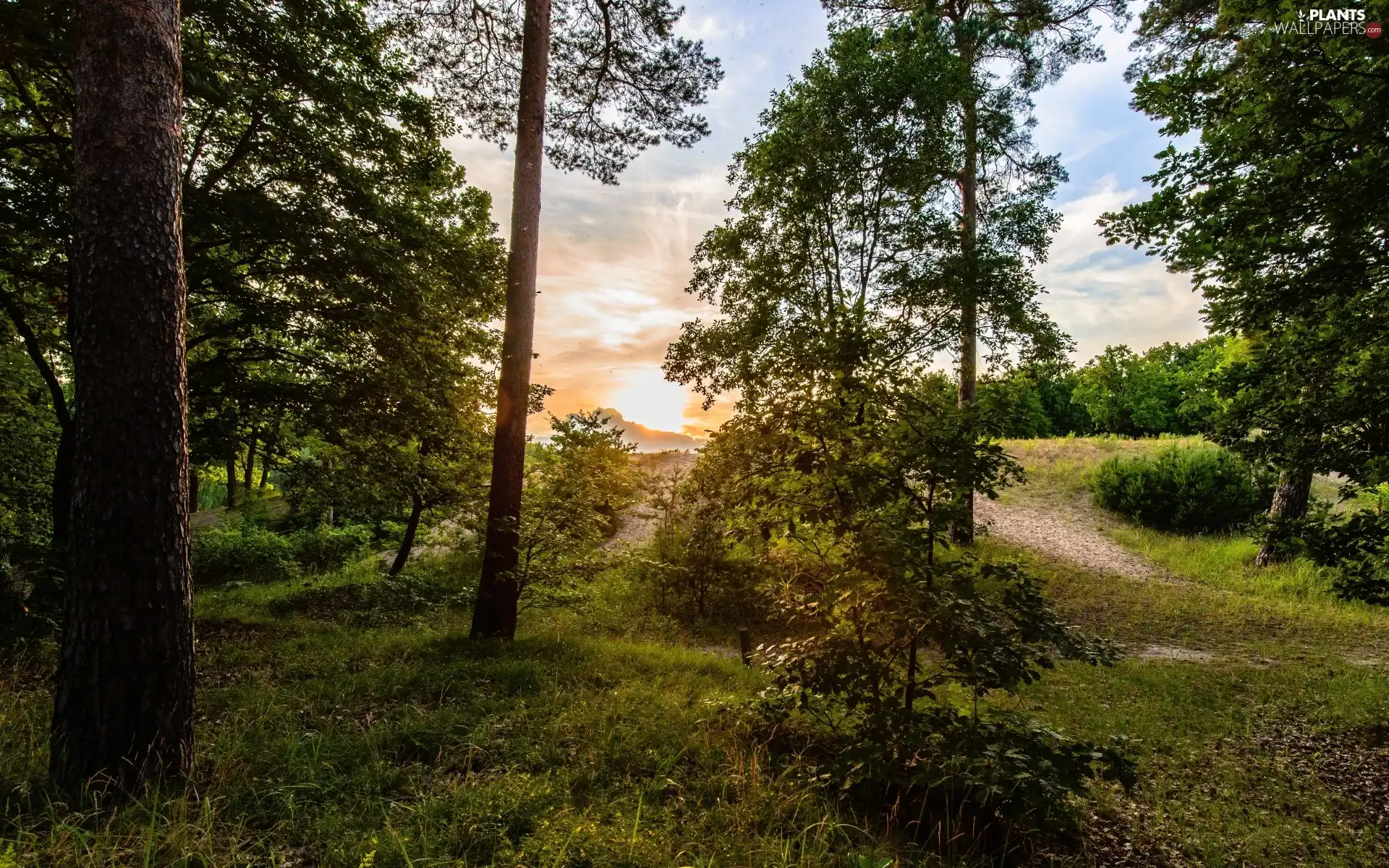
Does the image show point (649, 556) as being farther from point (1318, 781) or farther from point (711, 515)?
point (1318, 781)

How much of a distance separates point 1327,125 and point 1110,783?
A: 6.40 meters

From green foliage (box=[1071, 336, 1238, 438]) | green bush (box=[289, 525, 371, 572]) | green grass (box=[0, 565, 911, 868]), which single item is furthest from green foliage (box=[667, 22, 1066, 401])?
green foliage (box=[1071, 336, 1238, 438])

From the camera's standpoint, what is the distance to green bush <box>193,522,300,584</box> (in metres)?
13.7

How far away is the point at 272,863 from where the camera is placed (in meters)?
2.46

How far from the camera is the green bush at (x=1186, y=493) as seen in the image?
55.7ft

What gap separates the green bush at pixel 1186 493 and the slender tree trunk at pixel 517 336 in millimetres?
20666

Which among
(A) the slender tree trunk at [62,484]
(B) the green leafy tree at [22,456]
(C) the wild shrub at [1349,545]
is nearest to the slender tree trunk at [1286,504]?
(C) the wild shrub at [1349,545]

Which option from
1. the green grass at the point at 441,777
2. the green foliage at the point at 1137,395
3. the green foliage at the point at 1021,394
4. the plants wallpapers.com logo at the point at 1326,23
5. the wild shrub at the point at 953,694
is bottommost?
the green grass at the point at 441,777

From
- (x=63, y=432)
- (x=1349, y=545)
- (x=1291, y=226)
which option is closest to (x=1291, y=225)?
(x=1291, y=226)

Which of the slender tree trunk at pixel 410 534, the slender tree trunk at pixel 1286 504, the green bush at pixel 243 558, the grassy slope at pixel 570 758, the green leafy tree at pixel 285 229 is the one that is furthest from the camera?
the green bush at pixel 243 558

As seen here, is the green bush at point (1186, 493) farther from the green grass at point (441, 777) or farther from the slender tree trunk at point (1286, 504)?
the green grass at point (441, 777)

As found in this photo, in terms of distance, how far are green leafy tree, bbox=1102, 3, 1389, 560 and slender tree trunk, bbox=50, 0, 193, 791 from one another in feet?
28.2

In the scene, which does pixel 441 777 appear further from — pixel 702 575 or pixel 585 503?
pixel 702 575

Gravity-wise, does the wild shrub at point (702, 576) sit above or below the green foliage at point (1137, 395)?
below
